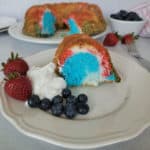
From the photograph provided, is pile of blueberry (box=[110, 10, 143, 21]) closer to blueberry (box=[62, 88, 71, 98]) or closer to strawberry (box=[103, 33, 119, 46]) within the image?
strawberry (box=[103, 33, 119, 46])

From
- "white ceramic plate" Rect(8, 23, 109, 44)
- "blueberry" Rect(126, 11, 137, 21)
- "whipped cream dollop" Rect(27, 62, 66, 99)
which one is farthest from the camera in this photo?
"blueberry" Rect(126, 11, 137, 21)

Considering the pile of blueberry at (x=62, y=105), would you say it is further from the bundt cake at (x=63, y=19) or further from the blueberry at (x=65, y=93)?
the bundt cake at (x=63, y=19)

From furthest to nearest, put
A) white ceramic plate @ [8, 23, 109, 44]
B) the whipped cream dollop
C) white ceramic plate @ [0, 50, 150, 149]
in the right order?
white ceramic plate @ [8, 23, 109, 44]
the whipped cream dollop
white ceramic plate @ [0, 50, 150, 149]

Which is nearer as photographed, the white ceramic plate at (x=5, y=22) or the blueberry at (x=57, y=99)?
the blueberry at (x=57, y=99)

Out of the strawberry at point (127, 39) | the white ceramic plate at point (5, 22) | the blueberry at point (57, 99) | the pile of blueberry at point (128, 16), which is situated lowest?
the white ceramic plate at point (5, 22)

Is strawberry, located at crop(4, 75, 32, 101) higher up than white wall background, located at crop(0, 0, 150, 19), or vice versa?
strawberry, located at crop(4, 75, 32, 101)

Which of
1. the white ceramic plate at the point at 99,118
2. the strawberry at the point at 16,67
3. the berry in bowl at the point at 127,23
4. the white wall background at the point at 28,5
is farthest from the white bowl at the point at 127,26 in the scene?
the strawberry at the point at 16,67

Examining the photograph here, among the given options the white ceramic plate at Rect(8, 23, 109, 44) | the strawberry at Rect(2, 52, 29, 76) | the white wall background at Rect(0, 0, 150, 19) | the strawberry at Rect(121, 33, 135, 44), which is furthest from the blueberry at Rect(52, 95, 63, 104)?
the white wall background at Rect(0, 0, 150, 19)

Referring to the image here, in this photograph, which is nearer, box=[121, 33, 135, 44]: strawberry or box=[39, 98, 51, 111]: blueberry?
box=[39, 98, 51, 111]: blueberry
